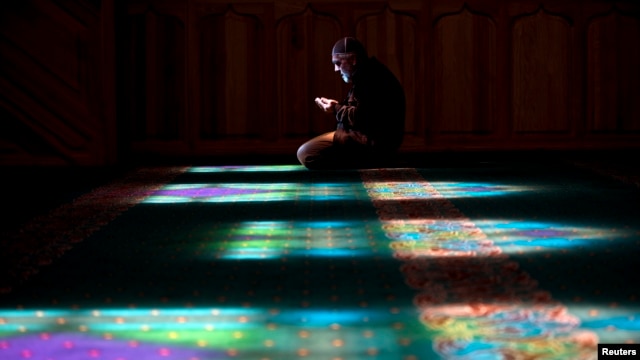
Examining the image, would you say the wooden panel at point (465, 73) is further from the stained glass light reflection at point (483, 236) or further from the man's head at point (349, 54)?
the stained glass light reflection at point (483, 236)

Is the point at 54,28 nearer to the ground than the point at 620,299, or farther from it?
farther from it

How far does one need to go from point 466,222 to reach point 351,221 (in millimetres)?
496

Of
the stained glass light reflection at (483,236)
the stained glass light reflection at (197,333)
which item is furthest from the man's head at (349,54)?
the stained glass light reflection at (197,333)

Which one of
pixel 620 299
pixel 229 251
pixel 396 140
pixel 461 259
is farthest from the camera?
pixel 396 140

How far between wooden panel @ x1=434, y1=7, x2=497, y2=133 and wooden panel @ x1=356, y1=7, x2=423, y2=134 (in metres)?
0.19

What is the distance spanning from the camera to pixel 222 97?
956 cm

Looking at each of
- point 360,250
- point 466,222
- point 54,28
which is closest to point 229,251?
point 360,250

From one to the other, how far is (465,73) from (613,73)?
1.23 m

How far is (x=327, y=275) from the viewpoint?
357cm

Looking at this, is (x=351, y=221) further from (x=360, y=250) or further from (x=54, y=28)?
(x=54, y=28)

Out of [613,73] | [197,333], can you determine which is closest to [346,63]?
[613,73]

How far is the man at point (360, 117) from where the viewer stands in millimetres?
7730

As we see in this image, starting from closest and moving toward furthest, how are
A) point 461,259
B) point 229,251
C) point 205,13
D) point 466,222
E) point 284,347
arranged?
1. point 284,347
2. point 461,259
3. point 229,251
4. point 466,222
5. point 205,13

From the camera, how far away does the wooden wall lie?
948cm
